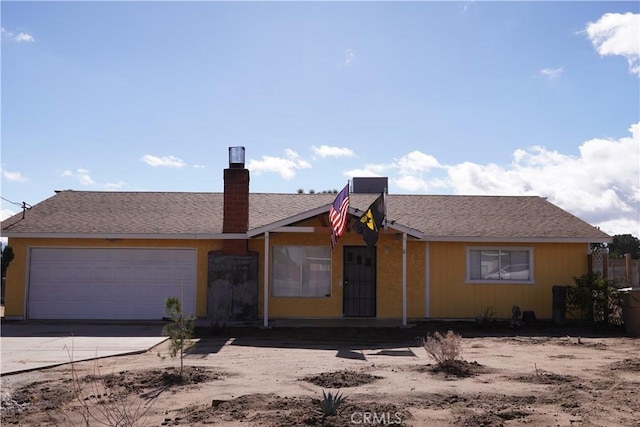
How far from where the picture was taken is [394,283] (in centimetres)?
1741

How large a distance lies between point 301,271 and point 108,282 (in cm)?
564

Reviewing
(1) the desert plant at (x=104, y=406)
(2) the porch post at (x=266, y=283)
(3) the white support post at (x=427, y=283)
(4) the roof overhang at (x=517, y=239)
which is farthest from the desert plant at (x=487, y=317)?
(1) the desert plant at (x=104, y=406)

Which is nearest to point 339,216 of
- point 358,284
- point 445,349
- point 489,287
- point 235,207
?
point 358,284

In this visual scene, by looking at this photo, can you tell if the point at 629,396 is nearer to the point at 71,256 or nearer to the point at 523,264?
the point at 523,264

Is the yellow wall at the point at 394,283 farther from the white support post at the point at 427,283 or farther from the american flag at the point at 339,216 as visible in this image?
the american flag at the point at 339,216

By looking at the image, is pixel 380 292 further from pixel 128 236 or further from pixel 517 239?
pixel 128 236

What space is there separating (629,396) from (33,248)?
52.3 feet

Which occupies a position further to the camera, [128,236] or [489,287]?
[489,287]

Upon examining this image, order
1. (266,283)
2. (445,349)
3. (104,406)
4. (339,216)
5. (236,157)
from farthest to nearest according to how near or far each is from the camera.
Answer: (236,157) < (266,283) < (339,216) < (445,349) < (104,406)

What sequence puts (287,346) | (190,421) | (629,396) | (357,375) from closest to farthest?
(190,421), (629,396), (357,375), (287,346)

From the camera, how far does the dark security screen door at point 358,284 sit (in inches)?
691

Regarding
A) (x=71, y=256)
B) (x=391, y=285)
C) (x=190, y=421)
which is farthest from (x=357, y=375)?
(x=71, y=256)

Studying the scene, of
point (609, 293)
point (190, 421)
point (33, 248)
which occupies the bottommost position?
point (190, 421)

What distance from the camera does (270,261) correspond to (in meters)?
17.5
